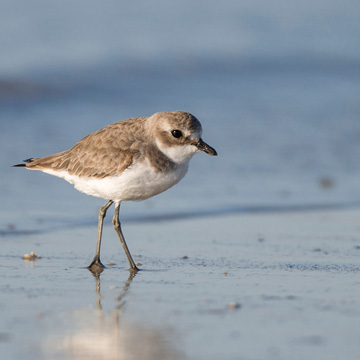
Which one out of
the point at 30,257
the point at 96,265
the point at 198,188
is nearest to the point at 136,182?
the point at 96,265

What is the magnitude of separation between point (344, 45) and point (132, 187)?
42.7ft

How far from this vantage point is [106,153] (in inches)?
231

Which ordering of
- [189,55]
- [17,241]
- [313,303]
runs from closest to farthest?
[313,303] → [17,241] → [189,55]

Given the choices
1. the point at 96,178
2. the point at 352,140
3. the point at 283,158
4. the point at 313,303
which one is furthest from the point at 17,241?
the point at 352,140

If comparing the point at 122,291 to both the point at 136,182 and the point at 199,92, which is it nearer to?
the point at 136,182

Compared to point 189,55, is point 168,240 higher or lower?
lower

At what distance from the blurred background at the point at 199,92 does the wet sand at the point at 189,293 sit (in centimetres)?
92

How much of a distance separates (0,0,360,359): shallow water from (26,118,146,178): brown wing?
71cm

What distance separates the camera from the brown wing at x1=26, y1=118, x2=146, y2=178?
5695 millimetres

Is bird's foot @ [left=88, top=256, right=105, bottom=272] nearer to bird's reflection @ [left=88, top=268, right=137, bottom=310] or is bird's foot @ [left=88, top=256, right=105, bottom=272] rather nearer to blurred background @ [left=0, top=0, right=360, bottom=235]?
bird's reflection @ [left=88, top=268, right=137, bottom=310]

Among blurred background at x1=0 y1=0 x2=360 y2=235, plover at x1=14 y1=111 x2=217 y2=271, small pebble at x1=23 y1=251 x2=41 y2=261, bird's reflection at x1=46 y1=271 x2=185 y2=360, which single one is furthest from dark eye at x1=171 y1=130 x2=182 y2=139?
blurred background at x1=0 y1=0 x2=360 y2=235

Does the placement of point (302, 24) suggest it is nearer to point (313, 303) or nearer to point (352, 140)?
point (352, 140)

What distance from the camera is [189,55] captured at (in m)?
15.3

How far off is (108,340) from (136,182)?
1.84 metres
